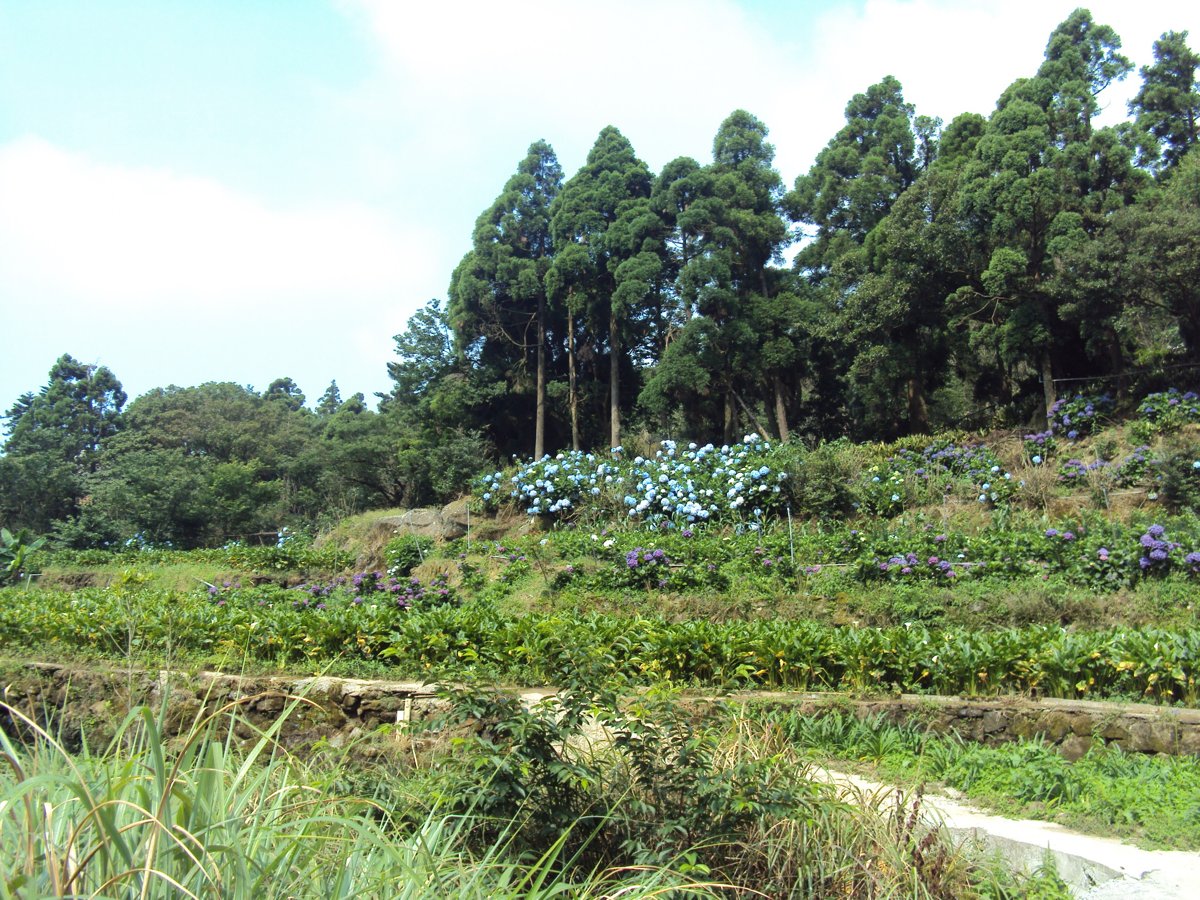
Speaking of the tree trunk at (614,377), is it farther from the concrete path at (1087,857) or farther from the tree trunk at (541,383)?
the concrete path at (1087,857)

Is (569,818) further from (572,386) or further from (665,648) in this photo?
(572,386)

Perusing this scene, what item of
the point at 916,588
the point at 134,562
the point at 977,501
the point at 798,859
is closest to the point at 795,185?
the point at 977,501

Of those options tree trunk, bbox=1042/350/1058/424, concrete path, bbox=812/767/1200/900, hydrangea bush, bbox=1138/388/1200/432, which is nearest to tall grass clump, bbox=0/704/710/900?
concrete path, bbox=812/767/1200/900

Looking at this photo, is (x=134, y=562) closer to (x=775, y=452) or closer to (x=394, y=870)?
(x=775, y=452)

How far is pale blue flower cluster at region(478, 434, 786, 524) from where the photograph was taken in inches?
531

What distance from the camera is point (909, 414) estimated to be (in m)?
21.6

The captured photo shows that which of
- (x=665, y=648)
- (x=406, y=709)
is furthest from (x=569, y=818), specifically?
(x=665, y=648)

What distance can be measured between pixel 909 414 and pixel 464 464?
11.4 meters

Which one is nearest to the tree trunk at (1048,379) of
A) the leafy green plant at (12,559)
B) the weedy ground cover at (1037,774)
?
the weedy ground cover at (1037,774)

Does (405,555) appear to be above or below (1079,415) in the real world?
below

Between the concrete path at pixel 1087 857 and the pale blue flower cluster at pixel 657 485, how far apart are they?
29.1ft

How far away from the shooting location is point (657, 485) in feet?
47.5

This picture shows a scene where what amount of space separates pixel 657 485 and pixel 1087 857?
10.8 meters

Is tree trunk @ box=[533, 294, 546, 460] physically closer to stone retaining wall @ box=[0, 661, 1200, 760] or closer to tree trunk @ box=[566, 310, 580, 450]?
tree trunk @ box=[566, 310, 580, 450]
